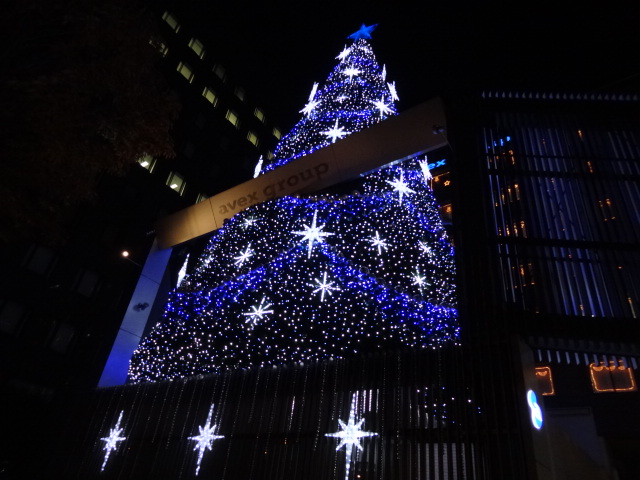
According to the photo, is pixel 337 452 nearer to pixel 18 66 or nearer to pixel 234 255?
pixel 234 255

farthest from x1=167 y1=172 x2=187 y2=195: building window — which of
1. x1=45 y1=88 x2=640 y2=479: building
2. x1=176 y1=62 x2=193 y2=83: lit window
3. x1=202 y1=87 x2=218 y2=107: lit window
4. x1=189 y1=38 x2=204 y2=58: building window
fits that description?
x1=45 y1=88 x2=640 y2=479: building

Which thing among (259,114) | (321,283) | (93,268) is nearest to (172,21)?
(259,114)

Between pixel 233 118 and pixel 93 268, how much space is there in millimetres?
15658

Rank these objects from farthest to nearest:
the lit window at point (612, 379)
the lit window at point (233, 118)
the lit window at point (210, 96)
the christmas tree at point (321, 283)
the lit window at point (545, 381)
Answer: the lit window at point (233, 118) < the lit window at point (210, 96) < the lit window at point (545, 381) < the lit window at point (612, 379) < the christmas tree at point (321, 283)

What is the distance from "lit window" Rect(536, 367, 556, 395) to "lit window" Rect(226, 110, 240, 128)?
991 inches

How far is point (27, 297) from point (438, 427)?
18.5m

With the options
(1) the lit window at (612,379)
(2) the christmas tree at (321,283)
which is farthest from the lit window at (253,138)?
(1) the lit window at (612,379)

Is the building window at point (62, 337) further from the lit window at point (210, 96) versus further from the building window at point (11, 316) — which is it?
the lit window at point (210, 96)

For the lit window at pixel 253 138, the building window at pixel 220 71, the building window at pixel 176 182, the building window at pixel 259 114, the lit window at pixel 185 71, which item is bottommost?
the building window at pixel 176 182

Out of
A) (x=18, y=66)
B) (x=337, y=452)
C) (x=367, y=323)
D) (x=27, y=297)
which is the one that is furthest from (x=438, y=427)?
(x=27, y=297)

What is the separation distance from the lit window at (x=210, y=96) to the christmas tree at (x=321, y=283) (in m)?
20.1

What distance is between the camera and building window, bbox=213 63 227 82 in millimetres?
30181

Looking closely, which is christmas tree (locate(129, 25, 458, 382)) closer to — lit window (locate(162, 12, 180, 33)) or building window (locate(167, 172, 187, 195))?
building window (locate(167, 172, 187, 195))

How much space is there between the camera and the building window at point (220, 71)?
3018 cm
